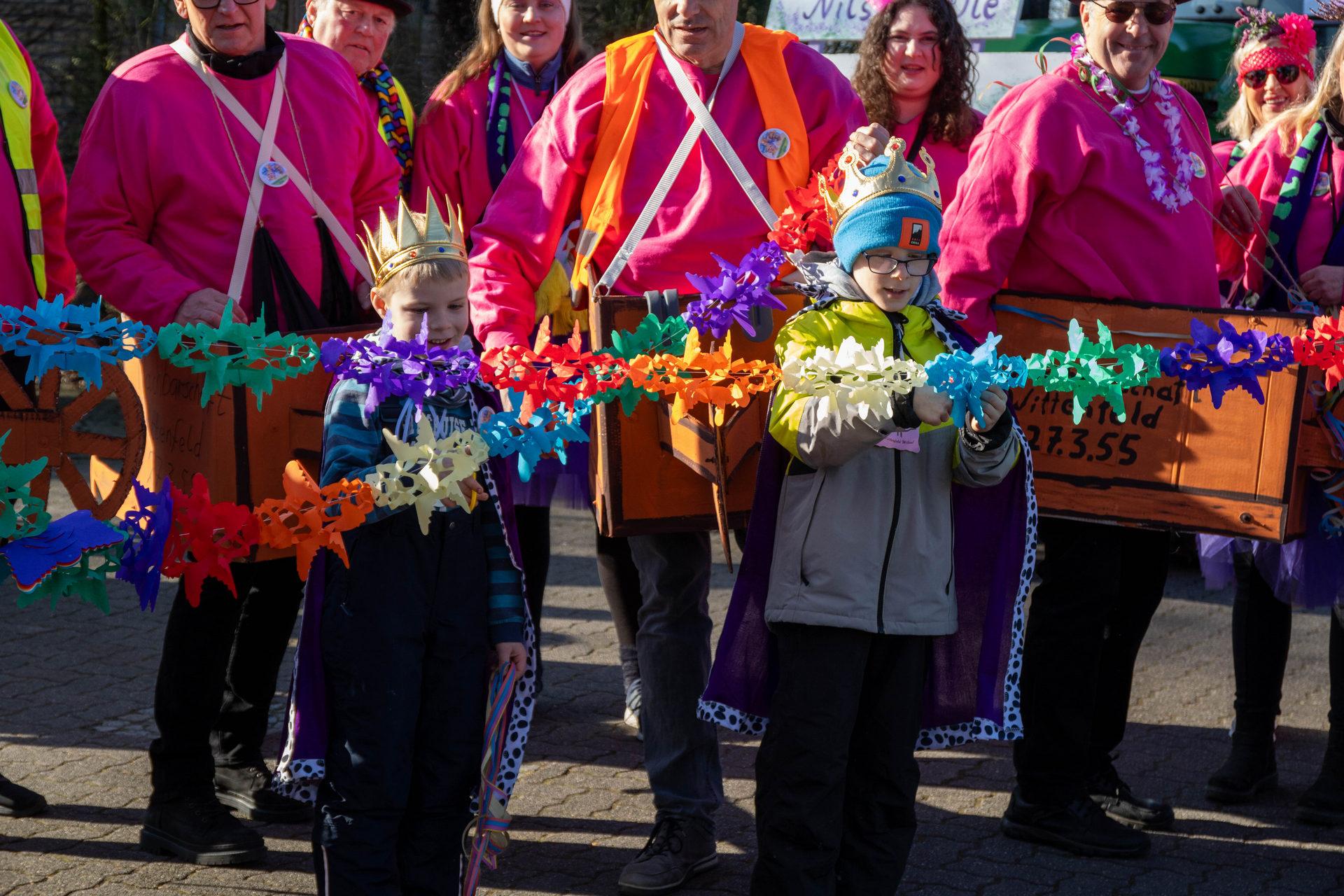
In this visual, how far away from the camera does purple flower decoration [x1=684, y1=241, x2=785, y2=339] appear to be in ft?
11.0

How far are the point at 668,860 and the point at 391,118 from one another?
2649 mm

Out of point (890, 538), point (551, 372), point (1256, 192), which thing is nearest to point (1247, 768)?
point (1256, 192)

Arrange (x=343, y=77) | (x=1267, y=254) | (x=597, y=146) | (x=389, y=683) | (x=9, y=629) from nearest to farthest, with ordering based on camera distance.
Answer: (x=389, y=683) < (x=597, y=146) < (x=343, y=77) < (x=1267, y=254) < (x=9, y=629)

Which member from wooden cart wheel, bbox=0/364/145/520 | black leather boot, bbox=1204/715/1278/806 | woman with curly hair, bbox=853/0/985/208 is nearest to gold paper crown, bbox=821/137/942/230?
wooden cart wheel, bbox=0/364/145/520

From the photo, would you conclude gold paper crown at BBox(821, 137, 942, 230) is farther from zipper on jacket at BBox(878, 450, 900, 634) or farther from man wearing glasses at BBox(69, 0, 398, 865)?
man wearing glasses at BBox(69, 0, 398, 865)

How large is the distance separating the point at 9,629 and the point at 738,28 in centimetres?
393

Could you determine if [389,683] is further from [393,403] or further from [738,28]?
[738,28]

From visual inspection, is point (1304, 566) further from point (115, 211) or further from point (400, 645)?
point (115, 211)

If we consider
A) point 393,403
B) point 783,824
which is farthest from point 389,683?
point 783,824

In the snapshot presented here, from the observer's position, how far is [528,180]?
3.85 m

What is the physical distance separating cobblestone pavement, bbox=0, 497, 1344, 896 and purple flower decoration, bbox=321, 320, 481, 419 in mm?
1376

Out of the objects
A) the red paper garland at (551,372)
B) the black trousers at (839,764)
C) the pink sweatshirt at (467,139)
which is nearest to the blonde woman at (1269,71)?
the pink sweatshirt at (467,139)

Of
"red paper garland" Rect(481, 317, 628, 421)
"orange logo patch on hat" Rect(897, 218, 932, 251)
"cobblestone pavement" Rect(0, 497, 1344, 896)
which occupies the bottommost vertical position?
"cobblestone pavement" Rect(0, 497, 1344, 896)

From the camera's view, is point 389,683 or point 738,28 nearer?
point 389,683
